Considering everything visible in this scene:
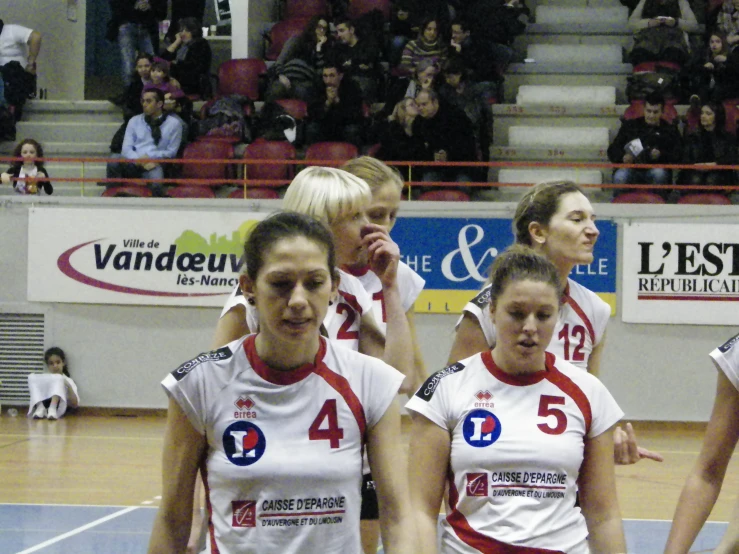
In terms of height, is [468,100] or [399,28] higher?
Answer: [399,28]

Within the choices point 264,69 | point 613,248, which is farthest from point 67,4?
point 613,248

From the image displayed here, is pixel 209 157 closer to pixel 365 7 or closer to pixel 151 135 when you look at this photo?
pixel 151 135

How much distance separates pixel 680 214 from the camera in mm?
11156

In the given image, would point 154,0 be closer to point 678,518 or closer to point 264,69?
point 264,69

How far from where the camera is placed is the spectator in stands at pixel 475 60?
13031 millimetres

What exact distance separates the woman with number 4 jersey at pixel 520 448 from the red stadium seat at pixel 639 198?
8.80 meters

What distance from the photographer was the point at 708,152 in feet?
38.4

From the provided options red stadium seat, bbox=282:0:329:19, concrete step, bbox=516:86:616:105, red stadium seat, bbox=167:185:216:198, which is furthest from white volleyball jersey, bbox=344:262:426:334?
red stadium seat, bbox=282:0:329:19

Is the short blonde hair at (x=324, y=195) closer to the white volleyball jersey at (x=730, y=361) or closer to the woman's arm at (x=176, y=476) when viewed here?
the woman's arm at (x=176, y=476)

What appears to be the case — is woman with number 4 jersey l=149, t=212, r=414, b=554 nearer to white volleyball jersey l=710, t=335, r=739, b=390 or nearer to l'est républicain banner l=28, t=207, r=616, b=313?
white volleyball jersey l=710, t=335, r=739, b=390

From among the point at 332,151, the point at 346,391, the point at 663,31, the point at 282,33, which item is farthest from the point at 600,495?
the point at 282,33

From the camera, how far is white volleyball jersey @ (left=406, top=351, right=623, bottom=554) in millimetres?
2822

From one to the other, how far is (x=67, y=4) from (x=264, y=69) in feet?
11.5

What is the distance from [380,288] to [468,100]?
9.02 metres
